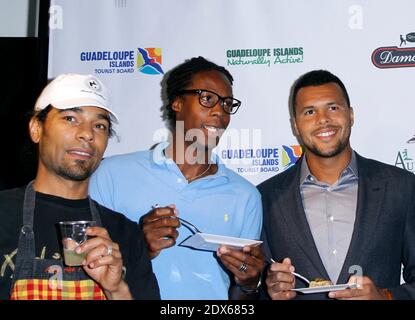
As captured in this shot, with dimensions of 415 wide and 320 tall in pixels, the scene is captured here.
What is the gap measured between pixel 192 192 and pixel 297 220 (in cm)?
57

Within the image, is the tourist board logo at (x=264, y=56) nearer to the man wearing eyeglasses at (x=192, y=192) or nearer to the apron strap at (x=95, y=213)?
the man wearing eyeglasses at (x=192, y=192)

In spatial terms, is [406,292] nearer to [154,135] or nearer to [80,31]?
[154,135]

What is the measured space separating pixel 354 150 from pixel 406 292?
2.74 ft

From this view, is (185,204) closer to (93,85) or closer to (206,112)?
(206,112)

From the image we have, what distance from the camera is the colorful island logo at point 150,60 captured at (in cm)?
330

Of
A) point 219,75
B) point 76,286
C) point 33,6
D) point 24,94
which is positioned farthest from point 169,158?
point 33,6

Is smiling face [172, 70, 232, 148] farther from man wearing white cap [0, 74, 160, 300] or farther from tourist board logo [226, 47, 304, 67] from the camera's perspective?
man wearing white cap [0, 74, 160, 300]

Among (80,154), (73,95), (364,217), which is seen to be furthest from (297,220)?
(73,95)

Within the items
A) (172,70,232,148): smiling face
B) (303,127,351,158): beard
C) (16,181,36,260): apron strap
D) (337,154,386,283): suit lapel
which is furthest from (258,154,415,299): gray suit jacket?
(16,181,36,260): apron strap

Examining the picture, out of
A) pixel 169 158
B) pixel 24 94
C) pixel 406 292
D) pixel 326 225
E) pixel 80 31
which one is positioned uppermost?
pixel 80 31

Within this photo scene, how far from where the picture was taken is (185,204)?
9.42 feet

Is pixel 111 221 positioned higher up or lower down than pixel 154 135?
lower down

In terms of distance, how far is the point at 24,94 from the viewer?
3.71m

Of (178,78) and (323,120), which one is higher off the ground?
(178,78)
